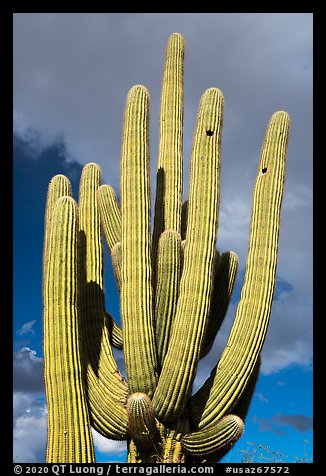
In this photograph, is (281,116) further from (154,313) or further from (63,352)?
(63,352)

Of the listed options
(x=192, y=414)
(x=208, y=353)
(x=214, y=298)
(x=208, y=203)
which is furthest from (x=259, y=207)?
(x=192, y=414)

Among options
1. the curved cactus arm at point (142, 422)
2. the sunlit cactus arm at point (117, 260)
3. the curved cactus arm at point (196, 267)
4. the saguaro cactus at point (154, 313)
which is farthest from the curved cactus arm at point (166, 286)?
the sunlit cactus arm at point (117, 260)

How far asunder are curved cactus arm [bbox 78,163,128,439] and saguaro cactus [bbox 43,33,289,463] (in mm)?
14

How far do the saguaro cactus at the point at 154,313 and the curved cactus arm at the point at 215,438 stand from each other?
1cm

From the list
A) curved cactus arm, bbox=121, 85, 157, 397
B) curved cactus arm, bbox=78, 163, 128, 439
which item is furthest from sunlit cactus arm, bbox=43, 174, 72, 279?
curved cactus arm, bbox=121, 85, 157, 397

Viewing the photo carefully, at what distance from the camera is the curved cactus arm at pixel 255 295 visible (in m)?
8.24

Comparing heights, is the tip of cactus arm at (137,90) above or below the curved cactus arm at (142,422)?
above

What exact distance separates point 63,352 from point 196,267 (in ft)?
6.09

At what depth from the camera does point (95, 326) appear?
8.71 metres

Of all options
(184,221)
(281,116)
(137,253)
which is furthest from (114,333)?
(281,116)

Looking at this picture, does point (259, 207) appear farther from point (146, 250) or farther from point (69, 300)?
point (69, 300)

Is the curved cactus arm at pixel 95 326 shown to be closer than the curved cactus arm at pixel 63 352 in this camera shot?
No

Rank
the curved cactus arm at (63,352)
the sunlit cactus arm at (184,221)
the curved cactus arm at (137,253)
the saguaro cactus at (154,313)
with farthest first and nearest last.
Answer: the sunlit cactus arm at (184,221) < the curved cactus arm at (137,253) < the saguaro cactus at (154,313) < the curved cactus arm at (63,352)

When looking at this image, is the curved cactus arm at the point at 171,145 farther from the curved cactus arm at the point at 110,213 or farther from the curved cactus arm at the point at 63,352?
the curved cactus arm at the point at 63,352
